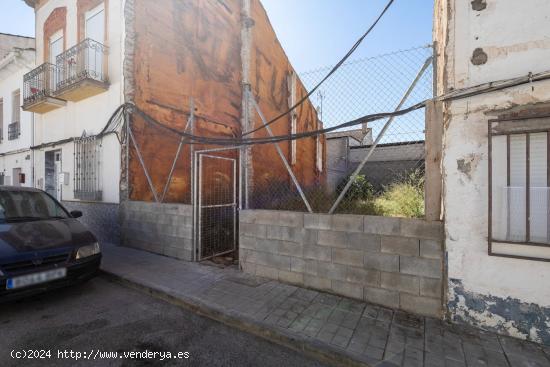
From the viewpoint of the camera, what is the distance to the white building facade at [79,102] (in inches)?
278

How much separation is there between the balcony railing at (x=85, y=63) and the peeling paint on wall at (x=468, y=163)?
7846mm

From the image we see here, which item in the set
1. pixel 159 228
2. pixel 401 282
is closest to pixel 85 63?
pixel 159 228

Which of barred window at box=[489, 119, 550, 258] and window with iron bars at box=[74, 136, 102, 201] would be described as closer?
barred window at box=[489, 119, 550, 258]

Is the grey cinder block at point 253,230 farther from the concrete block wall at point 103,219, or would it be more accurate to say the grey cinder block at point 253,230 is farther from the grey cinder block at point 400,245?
the concrete block wall at point 103,219

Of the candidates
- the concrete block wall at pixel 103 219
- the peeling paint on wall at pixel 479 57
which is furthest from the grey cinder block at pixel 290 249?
the concrete block wall at pixel 103 219

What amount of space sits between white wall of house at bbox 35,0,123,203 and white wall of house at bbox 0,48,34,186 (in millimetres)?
852

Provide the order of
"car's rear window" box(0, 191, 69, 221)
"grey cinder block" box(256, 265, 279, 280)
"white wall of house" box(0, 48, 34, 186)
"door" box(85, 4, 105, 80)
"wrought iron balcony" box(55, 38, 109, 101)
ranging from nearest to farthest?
"car's rear window" box(0, 191, 69, 221) → "grey cinder block" box(256, 265, 279, 280) → "wrought iron balcony" box(55, 38, 109, 101) → "door" box(85, 4, 105, 80) → "white wall of house" box(0, 48, 34, 186)

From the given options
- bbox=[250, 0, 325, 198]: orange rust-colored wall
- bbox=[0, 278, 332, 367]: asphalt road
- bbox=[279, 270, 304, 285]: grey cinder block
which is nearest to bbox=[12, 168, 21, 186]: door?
bbox=[250, 0, 325, 198]: orange rust-colored wall

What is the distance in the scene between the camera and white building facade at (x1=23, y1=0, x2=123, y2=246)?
7.06 metres

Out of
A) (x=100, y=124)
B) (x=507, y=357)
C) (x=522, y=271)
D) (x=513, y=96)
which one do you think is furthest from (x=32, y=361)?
(x=100, y=124)

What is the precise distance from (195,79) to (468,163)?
303 inches

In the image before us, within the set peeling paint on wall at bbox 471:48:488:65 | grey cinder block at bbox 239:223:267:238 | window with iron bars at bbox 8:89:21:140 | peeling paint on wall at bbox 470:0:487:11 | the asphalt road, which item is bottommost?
the asphalt road

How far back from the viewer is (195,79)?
855 cm

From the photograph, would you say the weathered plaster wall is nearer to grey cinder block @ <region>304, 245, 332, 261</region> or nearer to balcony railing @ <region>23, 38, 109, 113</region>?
grey cinder block @ <region>304, 245, 332, 261</region>
